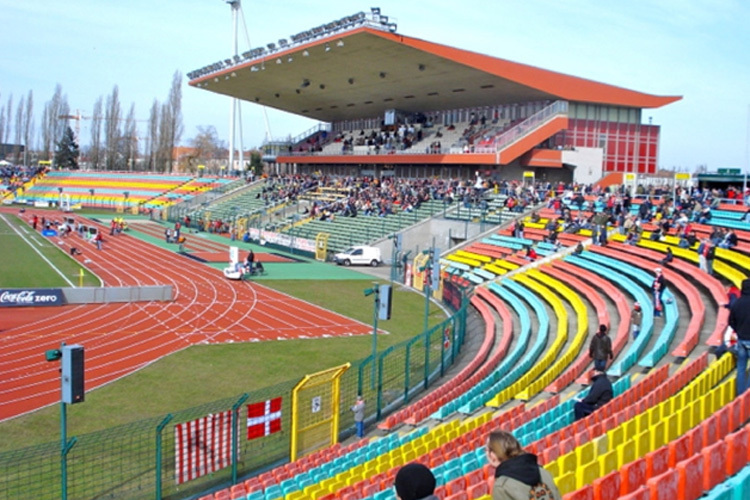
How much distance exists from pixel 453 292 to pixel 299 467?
1758 cm

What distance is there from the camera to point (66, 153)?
10781cm

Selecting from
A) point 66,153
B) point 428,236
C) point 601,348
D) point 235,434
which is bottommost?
point 235,434

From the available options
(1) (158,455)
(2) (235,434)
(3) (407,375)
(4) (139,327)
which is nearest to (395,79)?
(4) (139,327)

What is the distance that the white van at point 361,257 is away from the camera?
137ft

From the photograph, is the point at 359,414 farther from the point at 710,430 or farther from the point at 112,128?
the point at 112,128

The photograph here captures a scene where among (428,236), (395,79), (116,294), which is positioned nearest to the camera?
(116,294)

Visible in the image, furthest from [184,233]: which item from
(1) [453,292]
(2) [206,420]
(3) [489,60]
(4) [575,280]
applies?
(2) [206,420]

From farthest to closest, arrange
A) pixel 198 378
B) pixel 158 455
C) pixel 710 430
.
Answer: pixel 198 378, pixel 158 455, pixel 710 430

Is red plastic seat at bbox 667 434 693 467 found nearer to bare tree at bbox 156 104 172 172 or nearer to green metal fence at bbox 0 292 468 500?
green metal fence at bbox 0 292 468 500

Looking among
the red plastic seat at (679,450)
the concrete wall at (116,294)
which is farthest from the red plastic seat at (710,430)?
the concrete wall at (116,294)

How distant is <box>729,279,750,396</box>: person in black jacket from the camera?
9.21 metres

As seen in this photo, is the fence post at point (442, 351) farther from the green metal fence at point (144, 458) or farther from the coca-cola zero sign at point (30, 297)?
the coca-cola zero sign at point (30, 297)

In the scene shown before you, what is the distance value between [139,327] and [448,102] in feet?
125

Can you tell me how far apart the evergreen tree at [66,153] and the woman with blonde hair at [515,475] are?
367 feet
